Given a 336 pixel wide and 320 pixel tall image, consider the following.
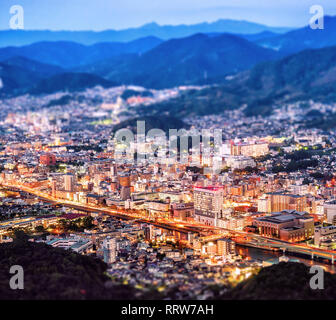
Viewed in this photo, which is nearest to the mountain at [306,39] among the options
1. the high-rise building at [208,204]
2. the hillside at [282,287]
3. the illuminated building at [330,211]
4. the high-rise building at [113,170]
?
the high-rise building at [113,170]

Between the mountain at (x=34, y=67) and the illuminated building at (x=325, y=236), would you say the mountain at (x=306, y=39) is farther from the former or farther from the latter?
the illuminated building at (x=325, y=236)

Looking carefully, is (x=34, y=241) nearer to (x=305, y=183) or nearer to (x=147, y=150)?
(x=305, y=183)

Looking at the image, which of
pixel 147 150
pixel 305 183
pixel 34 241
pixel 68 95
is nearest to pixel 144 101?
pixel 68 95

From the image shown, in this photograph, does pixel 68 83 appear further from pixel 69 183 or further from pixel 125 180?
pixel 69 183

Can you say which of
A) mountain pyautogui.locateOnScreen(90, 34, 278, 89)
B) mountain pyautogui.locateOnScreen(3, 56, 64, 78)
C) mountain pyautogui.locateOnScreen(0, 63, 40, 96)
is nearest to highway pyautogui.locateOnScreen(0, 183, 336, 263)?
mountain pyautogui.locateOnScreen(0, 63, 40, 96)

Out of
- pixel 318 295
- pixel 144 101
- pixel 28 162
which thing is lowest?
pixel 318 295

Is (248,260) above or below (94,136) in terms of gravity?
below

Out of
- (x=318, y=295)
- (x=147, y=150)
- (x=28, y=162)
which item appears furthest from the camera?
(x=147, y=150)
